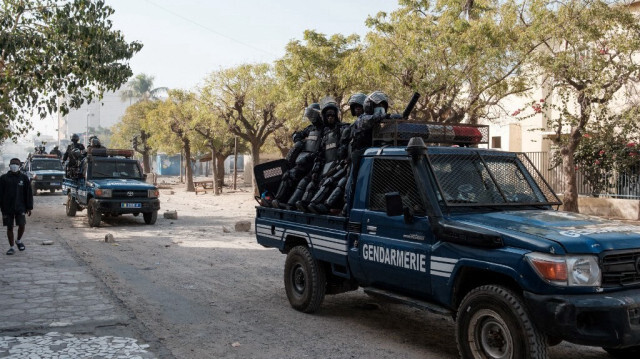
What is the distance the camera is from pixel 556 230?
4551mm

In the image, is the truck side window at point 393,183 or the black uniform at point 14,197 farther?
the black uniform at point 14,197

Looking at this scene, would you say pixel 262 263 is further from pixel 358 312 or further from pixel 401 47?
pixel 401 47

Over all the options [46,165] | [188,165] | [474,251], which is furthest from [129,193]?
[188,165]

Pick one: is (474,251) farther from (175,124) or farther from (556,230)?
(175,124)

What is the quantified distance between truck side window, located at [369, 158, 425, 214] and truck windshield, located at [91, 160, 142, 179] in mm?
13482

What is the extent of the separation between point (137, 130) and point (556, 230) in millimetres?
53234

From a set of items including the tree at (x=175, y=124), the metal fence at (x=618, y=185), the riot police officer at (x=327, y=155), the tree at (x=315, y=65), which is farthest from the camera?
the tree at (x=175, y=124)

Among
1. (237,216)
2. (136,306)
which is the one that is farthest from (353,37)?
(136,306)

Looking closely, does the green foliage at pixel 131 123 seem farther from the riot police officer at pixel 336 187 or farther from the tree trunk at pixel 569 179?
the riot police officer at pixel 336 187

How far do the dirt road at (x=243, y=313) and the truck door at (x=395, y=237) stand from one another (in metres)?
0.70

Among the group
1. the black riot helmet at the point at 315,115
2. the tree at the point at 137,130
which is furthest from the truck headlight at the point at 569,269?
the tree at the point at 137,130

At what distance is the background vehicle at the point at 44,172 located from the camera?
104ft

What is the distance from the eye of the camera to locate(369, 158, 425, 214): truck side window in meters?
5.46

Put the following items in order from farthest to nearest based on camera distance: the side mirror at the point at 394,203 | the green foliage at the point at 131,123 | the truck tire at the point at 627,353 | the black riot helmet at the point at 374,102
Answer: the green foliage at the point at 131,123 < the black riot helmet at the point at 374,102 < the side mirror at the point at 394,203 < the truck tire at the point at 627,353
